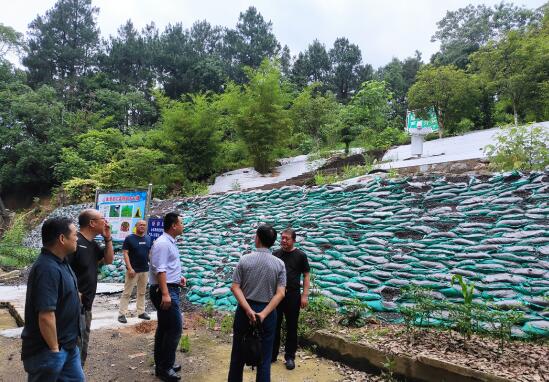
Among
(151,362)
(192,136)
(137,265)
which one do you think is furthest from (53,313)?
(192,136)

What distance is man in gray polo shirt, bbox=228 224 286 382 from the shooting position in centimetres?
265

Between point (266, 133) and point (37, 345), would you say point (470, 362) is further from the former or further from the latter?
point (266, 133)

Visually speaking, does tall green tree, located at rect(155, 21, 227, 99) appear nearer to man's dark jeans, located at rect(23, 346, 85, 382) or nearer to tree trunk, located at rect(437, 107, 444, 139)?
tree trunk, located at rect(437, 107, 444, 139)

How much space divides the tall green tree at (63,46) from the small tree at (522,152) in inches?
923

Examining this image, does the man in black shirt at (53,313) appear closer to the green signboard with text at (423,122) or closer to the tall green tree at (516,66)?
the green signboard with text at (423,122)

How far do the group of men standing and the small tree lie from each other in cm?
456

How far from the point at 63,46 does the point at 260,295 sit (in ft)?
95.4

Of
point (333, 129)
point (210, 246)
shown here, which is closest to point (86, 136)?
point (333, 129)

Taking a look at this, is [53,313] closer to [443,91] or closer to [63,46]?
[443,91]

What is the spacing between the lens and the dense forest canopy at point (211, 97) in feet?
41.2

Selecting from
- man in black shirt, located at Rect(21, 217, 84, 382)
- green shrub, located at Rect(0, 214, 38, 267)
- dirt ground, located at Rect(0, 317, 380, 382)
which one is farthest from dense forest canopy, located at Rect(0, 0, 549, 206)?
man in black shirt, located at Rect(21, 217, 84, 382)

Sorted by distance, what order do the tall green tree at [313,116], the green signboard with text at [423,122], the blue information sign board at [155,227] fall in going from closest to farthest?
the blue information sign board at [155,227], the green signboard with text at [423,122], the tall green tree at [313,116]

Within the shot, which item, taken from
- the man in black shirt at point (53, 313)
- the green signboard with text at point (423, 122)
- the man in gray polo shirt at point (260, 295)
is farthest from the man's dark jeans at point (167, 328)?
the green signboard with text at point (423, 122)

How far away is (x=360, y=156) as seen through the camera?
1235 centimetres
